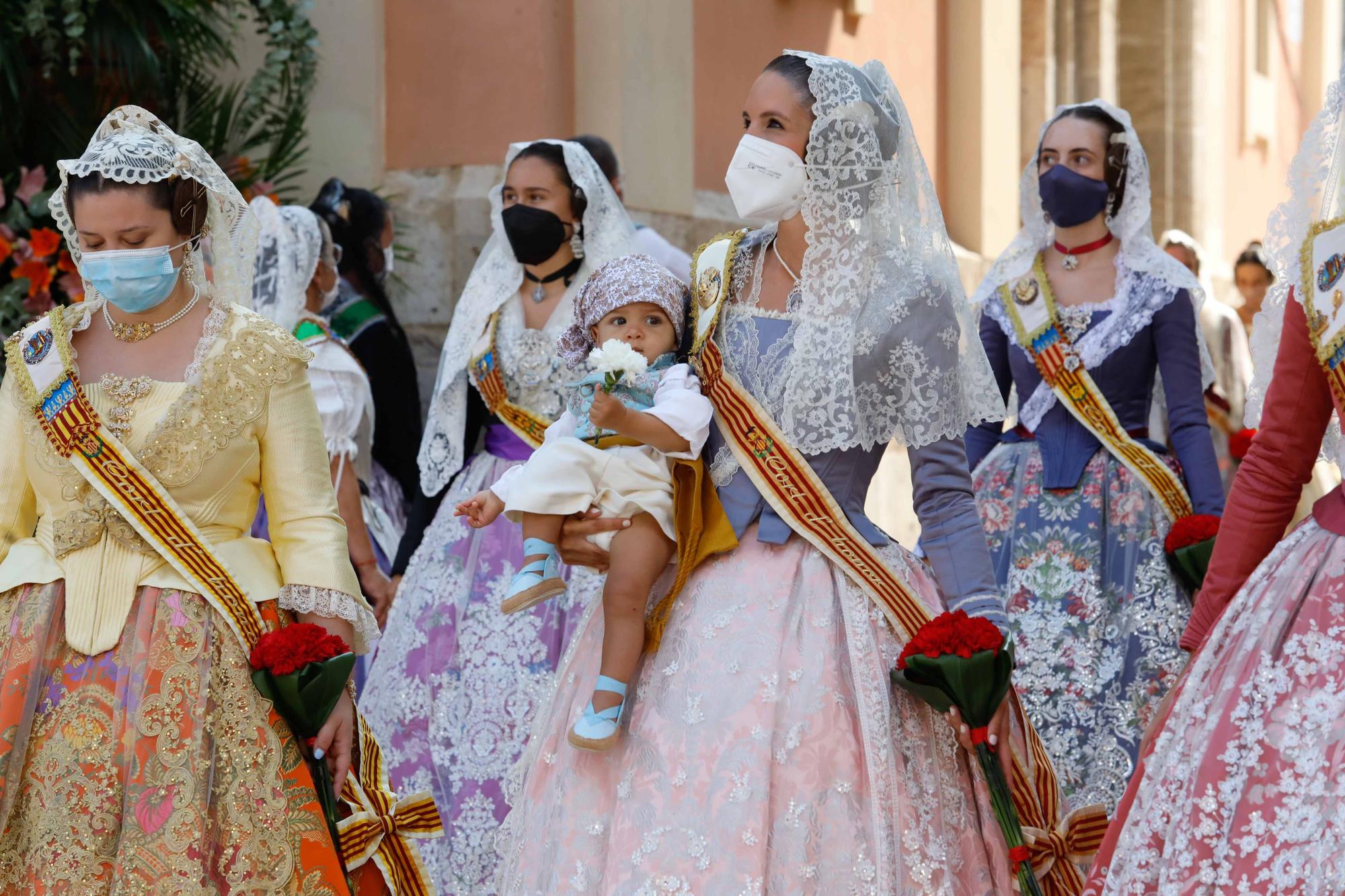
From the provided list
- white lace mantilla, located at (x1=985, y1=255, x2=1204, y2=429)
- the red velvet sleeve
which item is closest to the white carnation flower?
the red velvet sleeve

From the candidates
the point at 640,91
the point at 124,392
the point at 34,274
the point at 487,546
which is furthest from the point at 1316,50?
the point at 124,392

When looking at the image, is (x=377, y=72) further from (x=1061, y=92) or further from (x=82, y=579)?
(x=1061, y=92)

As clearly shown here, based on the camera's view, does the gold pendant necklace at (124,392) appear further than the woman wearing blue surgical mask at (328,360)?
No

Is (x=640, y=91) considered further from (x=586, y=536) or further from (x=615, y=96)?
(x=586, y=536)

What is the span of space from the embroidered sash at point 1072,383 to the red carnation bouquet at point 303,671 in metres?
2.58

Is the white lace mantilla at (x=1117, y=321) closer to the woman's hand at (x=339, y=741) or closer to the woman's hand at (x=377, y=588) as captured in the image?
the woman's hand at (x=377, y=588)

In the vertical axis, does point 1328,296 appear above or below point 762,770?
above

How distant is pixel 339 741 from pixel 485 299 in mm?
2255

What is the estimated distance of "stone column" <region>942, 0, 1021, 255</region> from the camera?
12281 millimetres

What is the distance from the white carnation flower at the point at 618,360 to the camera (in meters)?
3.48

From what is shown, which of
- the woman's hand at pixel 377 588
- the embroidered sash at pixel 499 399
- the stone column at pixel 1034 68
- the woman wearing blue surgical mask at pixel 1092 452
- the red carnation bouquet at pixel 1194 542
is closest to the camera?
the red carnation bouquet at pixel 1194 542

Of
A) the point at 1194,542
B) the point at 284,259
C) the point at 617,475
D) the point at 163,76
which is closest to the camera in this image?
the point at 617,475

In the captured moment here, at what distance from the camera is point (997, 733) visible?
11.4 ft

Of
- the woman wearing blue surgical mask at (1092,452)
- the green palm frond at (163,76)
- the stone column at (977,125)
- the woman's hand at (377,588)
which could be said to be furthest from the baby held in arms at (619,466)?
the stone column at (977,125)
